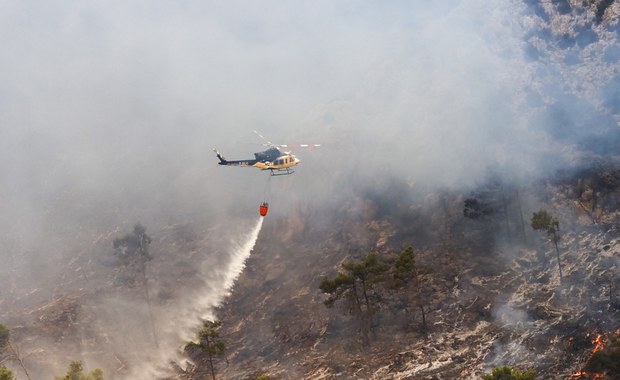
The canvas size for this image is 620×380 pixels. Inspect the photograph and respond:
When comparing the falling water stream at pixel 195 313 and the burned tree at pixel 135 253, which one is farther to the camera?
the burned tree at pixel 135 253

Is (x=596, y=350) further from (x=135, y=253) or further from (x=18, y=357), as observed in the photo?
(x=135, y=253)

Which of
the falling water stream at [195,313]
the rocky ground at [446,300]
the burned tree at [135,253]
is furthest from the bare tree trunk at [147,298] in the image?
the rocky ground at [446,300]

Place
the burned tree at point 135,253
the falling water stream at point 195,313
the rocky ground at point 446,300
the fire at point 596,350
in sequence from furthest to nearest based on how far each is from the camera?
the burned tree at point 135,253, the falling water stream at point 195,313, the rocky ground at point 446,300, the fire at point 596,350

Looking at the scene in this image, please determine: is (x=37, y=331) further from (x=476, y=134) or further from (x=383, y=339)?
(x=476, y=134)

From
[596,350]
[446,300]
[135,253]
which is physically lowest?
[596,350]

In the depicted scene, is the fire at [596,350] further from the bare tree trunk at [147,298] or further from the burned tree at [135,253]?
the burned tree at [135,253]

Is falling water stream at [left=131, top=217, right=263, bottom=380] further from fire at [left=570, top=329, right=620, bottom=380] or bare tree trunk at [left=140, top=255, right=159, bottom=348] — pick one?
fire at [left=570, top=329, right=620, bottom=380]

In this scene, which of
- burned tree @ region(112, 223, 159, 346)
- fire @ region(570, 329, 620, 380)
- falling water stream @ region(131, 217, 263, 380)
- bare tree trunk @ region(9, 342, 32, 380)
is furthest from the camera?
burned tree @ region(112, 223, 159, 346)

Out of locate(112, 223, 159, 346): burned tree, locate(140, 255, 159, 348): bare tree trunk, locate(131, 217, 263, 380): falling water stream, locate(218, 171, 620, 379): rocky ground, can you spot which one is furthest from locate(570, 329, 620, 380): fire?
locate(112, 223, 159, 346): burned tree

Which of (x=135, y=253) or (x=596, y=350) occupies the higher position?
(x=135, y=253)

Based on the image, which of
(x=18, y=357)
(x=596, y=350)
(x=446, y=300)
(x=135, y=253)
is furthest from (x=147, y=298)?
(x=596, y=350)

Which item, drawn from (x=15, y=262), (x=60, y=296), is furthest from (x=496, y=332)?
(x=15, y=262)
